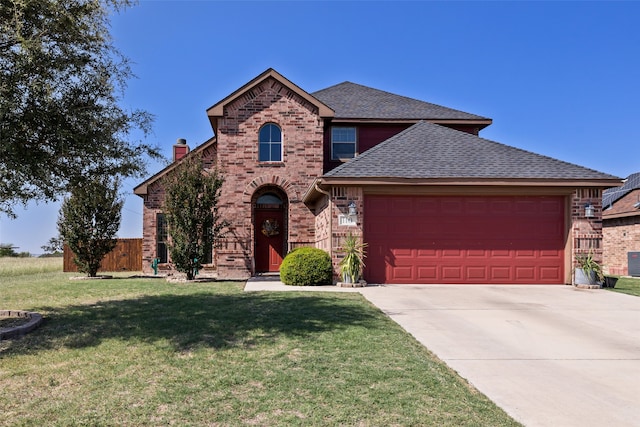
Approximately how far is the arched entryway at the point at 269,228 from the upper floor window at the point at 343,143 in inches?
119

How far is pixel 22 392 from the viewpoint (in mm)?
4707

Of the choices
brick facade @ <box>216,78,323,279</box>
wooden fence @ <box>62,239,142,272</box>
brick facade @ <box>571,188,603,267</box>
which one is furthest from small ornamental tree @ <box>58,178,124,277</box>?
brick facade @ <box>571,188,603,267</box>

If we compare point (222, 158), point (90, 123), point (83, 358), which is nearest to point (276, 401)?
point (83, 358)

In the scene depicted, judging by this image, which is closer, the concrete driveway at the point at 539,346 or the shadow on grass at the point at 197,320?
the concrete driveway at the point at 539,346

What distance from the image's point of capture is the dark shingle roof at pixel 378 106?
20.2 meters

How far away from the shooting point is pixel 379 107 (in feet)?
68.9

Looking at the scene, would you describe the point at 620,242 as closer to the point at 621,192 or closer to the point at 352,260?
the point at 621,192

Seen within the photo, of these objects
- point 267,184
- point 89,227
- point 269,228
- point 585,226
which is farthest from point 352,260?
point 89,227

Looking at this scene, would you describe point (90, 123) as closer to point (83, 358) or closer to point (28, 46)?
point (28, 46)

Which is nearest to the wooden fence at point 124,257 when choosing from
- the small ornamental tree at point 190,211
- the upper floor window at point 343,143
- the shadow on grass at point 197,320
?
the small ornamental tree at point 190,211

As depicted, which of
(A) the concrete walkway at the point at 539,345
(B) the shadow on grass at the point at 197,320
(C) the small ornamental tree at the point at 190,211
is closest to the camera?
(A) the concrete walkway at the point at 539,345

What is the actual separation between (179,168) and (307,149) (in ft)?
16.2

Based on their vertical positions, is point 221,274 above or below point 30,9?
below

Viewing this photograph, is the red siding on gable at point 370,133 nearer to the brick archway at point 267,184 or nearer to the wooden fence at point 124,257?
the brick archway at point 267,184
